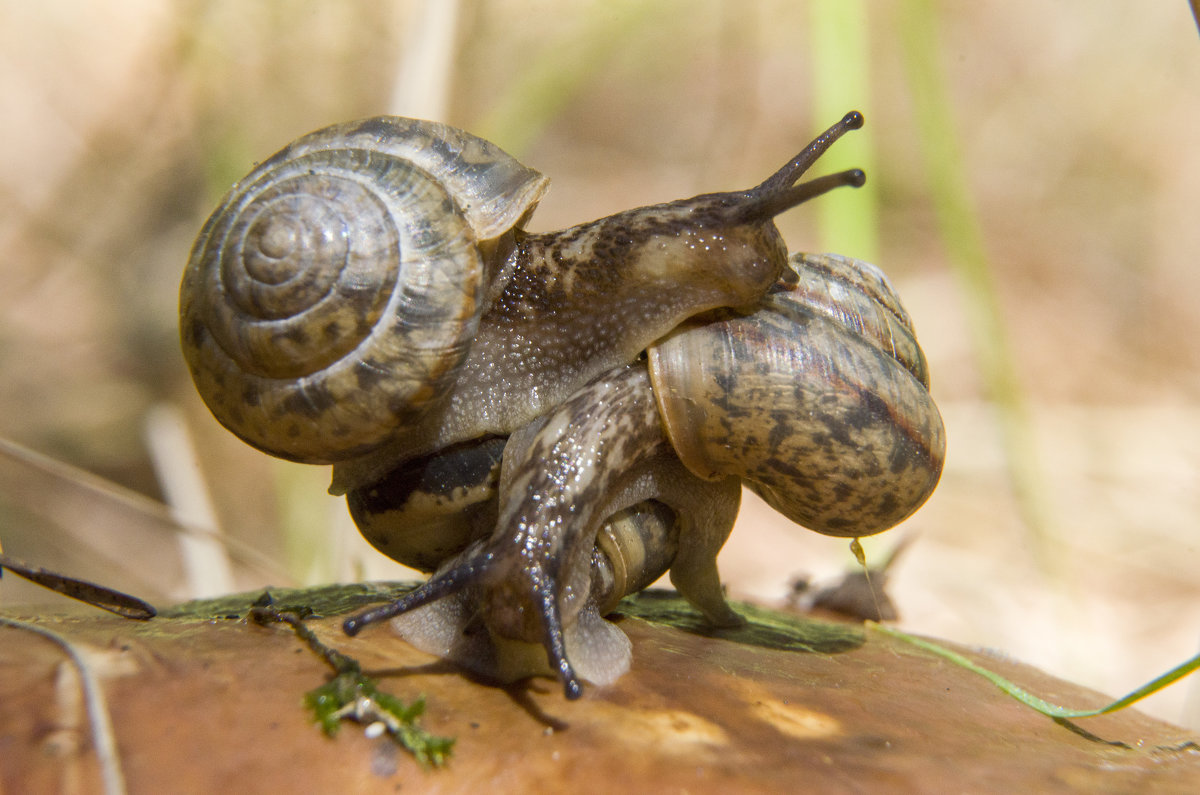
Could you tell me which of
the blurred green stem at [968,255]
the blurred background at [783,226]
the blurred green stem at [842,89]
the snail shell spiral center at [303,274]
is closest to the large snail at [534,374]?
the snail shell spiral center at [303,274]

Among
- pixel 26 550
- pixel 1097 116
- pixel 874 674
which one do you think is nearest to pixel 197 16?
pixel 26 550

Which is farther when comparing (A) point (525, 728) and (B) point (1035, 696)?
(B) point (1035, 696)

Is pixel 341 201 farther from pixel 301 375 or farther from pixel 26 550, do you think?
pixel 26 550

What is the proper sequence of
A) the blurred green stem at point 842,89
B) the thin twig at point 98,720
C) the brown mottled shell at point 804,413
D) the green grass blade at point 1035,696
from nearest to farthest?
the thin twig at point 98,720 → the green grass blade at point 1035,696 → the brown mottled shell at point 804,413 → the blurred green stem at point 842,89

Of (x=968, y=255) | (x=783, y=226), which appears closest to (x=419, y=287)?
(x=968, y=255)

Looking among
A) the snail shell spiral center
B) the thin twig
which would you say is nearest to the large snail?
the snail shell spiral center

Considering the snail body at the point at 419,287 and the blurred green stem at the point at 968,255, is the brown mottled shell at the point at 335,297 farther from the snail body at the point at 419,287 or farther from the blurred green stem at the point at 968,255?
the blurred green stem at the point at 968,255

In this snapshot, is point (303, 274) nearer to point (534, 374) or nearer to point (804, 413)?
point (534, 374)
